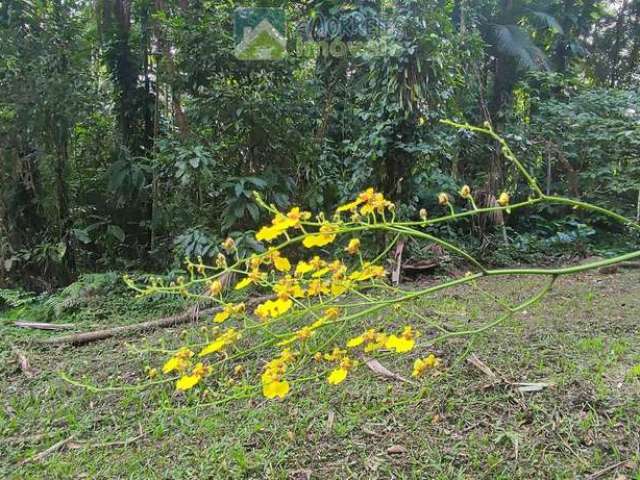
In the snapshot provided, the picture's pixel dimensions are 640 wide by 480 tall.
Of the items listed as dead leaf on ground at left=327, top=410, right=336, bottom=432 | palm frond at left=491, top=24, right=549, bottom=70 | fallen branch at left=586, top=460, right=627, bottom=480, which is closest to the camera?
fallen branch at left=586, top=460, right=627, bottom=480

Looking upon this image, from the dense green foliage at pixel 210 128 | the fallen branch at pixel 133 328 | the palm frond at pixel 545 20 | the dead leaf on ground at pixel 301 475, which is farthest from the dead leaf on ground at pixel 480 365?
the palm frond at pixel 545 20

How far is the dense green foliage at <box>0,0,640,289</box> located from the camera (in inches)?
132

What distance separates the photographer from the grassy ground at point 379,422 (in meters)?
1.39

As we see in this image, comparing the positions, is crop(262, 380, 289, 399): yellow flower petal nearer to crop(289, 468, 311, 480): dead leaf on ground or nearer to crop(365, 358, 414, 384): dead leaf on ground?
crop(289, 468, 311, 480): dead leaf on ground

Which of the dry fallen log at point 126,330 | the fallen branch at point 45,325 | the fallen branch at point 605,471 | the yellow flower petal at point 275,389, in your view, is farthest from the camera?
the fallen branch at point 45,325

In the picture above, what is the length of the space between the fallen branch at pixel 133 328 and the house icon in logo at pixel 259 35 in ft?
5.62

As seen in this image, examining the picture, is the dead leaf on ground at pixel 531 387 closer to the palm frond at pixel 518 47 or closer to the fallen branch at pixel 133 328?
the fallen branch at pixel 133 328

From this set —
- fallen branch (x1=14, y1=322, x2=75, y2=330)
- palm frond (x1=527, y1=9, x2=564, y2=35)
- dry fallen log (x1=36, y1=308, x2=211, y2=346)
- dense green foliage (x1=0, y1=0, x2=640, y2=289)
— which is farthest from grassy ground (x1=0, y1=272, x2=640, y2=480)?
palm frond (x1=527, y1=9, x2=564, y2=35)

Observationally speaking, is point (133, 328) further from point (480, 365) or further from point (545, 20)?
point (545, 20)

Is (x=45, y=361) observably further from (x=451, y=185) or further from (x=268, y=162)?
(x=451, y=185)

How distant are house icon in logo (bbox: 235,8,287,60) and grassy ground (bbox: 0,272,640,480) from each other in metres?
2.17

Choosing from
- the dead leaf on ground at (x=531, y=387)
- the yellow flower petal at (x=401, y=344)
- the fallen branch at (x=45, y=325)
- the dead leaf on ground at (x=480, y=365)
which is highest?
the yellow flower petal at (x=401, y=344)

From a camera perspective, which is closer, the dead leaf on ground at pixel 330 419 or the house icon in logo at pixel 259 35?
the dead leaf on ground at pixel 330 419

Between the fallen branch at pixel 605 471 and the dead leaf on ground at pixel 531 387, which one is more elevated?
the dead leaf on ground at pixel 531 387
